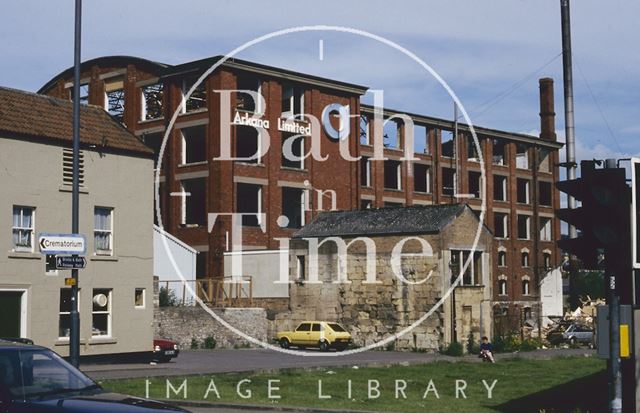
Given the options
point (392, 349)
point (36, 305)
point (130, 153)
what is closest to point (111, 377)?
point (36, 305)

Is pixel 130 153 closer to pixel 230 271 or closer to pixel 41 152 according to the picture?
pixel 41 152

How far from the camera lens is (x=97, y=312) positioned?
32219 millimetres

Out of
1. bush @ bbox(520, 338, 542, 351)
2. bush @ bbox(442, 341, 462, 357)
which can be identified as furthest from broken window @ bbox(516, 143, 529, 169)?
bush @ bbox(442, 341, 462, 357)

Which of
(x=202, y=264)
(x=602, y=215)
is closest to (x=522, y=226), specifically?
(x=202, y=264)

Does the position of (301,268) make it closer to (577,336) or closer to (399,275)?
(399,275)

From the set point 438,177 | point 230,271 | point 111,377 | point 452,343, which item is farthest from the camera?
point 438,177

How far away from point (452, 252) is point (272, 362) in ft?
43.2

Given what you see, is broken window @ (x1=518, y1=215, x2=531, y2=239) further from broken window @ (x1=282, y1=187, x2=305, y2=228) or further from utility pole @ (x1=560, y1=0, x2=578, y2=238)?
utility pole @ (x1=560, y1=0, x2=578, y2=238)

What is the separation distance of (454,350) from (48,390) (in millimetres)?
34637

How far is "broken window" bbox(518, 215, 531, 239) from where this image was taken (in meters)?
77.5

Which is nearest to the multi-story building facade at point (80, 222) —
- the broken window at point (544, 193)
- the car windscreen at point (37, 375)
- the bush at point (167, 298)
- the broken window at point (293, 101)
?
the bush at point (167, 298)

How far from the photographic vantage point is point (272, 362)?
34375 mm

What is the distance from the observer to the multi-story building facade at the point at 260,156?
180ft

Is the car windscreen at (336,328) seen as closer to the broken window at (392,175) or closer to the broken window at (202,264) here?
the broken window at (202,264)
